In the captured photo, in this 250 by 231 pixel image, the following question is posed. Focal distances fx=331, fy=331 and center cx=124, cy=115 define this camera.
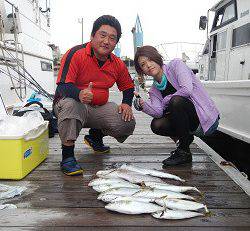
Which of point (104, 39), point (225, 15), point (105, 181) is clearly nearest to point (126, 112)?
point (104, 39)

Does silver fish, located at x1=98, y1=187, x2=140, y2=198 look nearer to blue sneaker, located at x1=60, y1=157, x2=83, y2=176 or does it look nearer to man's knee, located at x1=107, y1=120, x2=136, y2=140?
blue sneaker, located at x1=60, y1=157, x2=83, y2=176

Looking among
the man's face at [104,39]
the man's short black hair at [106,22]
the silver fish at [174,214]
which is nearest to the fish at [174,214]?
the silver fish at [174,214]

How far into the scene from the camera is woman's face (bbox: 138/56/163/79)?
3355 mm

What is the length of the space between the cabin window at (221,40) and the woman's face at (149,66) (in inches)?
133

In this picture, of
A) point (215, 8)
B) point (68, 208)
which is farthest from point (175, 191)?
point (215, 8)

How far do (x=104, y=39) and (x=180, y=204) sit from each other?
1.80 m

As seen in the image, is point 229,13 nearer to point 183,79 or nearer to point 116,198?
point 183,79

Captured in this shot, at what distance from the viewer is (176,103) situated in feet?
10.9

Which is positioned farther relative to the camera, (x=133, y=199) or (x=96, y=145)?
(x=96, y=145)

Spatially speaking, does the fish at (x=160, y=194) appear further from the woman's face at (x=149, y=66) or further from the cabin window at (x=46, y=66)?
the cabin window at (x=46, y=66)

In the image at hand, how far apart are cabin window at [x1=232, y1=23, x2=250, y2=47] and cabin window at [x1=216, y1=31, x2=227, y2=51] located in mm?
436

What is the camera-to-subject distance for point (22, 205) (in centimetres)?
240

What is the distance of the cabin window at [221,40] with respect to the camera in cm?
631

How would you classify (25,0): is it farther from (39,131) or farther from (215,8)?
(39,131)
